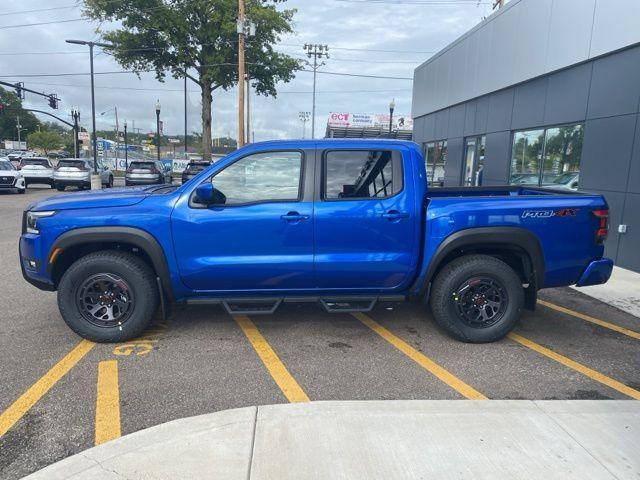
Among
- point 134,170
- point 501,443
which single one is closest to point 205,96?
point 134,170

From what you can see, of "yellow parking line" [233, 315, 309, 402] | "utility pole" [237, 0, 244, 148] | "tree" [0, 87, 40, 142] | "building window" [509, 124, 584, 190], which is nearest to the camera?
"yellow parking line" [233, 315, 309, 402]

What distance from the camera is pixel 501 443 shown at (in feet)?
9.50

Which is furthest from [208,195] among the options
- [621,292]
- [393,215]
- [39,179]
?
[39,179]

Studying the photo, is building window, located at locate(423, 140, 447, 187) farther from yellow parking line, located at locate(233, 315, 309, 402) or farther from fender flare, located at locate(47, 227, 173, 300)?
fender flare, located at locate(47, 227, 173, 300)

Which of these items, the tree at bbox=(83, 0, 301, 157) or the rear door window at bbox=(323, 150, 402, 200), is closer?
the rear door window at bbox=(323, 150, 402, 200)

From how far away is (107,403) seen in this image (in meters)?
3.47

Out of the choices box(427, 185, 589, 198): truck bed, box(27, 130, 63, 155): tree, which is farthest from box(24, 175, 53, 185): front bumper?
box(27, 130, 63, 155): tree

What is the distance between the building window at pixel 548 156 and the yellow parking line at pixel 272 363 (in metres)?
7.80

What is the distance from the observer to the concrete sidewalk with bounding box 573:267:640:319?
6.16m

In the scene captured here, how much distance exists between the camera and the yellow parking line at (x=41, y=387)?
3.25m

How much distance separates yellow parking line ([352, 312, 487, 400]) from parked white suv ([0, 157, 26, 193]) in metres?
20.2

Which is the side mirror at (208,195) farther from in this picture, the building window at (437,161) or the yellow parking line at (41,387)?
the building window at (437,161)

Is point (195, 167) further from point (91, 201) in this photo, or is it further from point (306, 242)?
point (306, 242)

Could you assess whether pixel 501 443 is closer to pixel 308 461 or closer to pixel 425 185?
pixel 308 461
